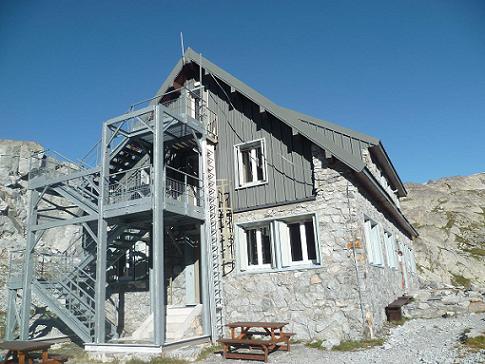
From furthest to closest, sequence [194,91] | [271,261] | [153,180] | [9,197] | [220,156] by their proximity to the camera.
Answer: [9,197], [194,91], [220,156], [271,261], [153,180]

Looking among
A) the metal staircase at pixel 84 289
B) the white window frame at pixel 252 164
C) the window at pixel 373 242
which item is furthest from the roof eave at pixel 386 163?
the metal staircase at pixel 84 289

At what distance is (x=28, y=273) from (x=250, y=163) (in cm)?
867

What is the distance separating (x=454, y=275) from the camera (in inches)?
1271

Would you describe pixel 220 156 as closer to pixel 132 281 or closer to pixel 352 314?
pixel 132 281

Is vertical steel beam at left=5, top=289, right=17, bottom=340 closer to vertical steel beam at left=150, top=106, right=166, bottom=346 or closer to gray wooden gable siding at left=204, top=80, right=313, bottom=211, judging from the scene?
vertical steel beam at left=150, top=106, right=166, bottom=346

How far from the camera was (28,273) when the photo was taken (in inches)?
532

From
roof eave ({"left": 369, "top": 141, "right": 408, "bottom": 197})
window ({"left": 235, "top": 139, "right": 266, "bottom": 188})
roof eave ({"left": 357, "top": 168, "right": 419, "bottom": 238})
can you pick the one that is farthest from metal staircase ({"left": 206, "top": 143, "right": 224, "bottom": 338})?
roof eave ({"left": 369, "top": 141, "right": 408, "bottom": 197})

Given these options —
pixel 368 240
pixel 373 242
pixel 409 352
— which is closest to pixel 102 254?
pixel 368 240

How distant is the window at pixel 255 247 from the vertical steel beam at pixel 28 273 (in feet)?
24.3

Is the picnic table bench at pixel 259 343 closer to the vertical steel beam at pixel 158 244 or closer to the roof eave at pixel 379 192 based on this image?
the vertical steel beam at pixel 158 244

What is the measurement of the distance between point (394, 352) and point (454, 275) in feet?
89.9

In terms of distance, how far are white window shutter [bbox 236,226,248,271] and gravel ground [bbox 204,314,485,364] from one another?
3.17m

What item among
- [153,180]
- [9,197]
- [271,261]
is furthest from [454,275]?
[9,197]

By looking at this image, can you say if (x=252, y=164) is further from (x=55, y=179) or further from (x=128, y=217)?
(x=55, y=179)
